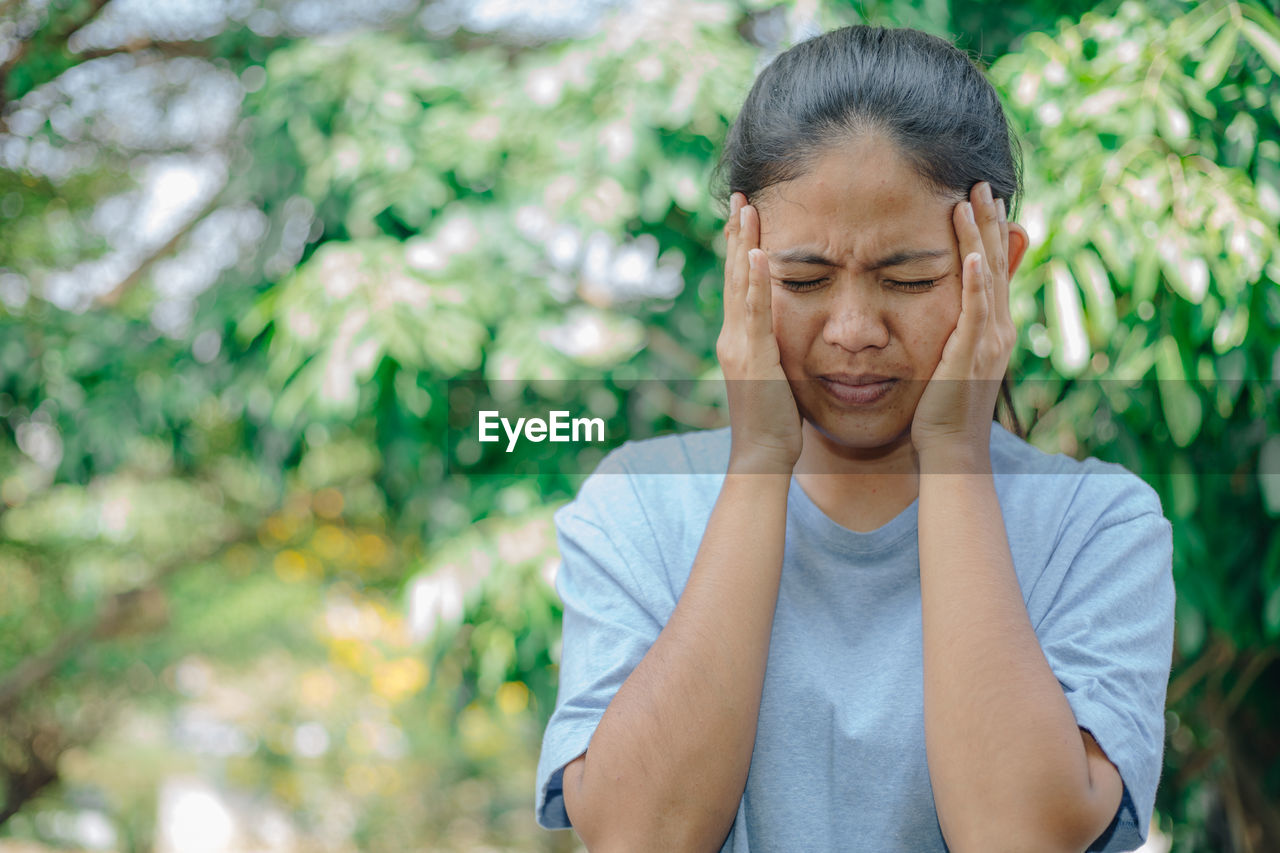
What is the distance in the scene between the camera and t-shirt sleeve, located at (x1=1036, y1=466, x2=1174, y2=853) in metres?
1.07

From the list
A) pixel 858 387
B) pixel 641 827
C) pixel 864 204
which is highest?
pixel 864 204

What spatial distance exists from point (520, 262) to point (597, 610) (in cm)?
168

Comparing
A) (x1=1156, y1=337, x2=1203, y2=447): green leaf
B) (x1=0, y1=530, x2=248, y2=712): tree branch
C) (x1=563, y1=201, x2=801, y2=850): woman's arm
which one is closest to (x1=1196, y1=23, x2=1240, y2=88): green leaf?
(x1=1156, y1=337, x2=1203, y2=447): green leaf

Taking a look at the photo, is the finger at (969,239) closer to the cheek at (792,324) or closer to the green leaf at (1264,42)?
the cheek at (792,324)

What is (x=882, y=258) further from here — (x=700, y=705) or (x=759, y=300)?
(x=700, y=705)

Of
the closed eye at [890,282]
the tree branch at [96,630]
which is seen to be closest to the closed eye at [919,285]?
the closed eye at [890,282]

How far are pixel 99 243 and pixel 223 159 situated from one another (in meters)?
0.62

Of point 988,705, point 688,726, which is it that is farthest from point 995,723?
point 688,726

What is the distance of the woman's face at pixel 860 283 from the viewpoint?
Result: 3.86ft

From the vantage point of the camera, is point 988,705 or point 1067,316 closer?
point 988,705

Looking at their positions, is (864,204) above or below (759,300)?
above

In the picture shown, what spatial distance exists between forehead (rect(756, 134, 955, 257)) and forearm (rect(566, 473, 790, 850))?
0.35 metres

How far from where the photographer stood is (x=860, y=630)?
3.93ft

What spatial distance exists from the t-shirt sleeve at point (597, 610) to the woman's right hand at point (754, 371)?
14 centimetres
